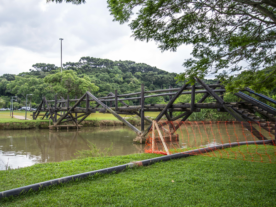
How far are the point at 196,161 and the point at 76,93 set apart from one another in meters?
23.9

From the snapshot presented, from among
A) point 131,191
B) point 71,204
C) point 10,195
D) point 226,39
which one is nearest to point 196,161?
point 131,191

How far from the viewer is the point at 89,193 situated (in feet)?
10.6

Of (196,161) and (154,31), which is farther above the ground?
(154,31)

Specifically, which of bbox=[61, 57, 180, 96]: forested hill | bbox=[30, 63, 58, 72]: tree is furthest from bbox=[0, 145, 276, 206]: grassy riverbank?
bbox=[30, 63, 58, 72]: tree

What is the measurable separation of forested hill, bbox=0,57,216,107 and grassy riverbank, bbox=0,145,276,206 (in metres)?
23.6

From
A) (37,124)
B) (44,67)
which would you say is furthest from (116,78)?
(37,124)

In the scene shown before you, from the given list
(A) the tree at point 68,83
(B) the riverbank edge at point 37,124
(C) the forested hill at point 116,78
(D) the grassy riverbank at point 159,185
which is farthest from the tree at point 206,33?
(C) the forested hill at point 116,78

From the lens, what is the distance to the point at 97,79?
46.9 m

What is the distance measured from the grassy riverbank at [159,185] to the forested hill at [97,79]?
2360cm

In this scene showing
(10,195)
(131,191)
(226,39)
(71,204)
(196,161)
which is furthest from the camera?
(196,161)

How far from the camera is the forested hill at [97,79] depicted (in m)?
29.0

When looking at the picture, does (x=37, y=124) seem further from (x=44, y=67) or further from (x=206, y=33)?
(x=44, y=67)

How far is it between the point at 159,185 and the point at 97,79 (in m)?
44.8

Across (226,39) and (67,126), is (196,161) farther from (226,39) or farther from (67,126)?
(67,126)
